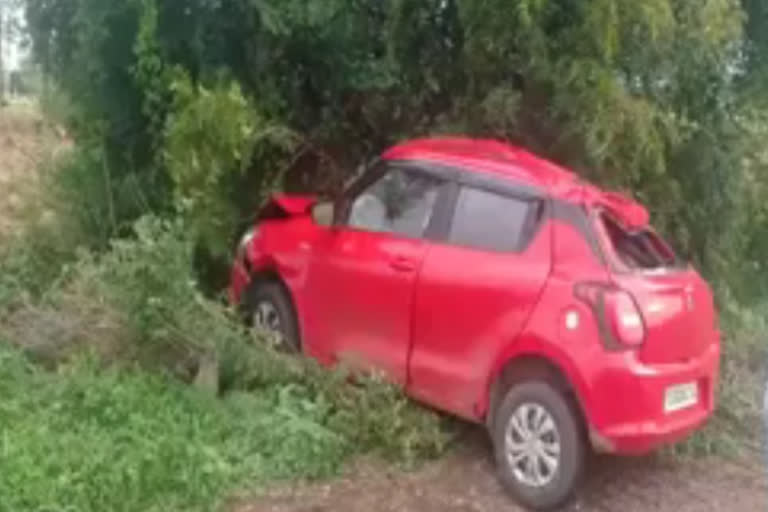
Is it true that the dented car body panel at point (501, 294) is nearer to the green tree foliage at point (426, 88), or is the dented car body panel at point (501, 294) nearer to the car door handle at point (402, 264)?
the car door handle at point (402, 264)

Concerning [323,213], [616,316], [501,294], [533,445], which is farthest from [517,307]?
[323,213]

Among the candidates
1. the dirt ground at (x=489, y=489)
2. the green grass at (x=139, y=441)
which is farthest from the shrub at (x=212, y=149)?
the dirt ground at (x=489, y=489)

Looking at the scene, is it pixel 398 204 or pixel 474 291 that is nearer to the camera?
pixel 474 291

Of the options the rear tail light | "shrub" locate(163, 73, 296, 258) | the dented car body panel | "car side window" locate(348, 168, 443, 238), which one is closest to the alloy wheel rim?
the dented car body panel

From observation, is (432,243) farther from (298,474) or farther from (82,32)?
(82,32)

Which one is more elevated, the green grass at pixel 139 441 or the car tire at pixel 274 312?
the car tire at pixel 274 312

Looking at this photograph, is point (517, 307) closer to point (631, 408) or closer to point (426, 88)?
point (631, 408)

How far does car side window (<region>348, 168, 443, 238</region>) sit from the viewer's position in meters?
5.96

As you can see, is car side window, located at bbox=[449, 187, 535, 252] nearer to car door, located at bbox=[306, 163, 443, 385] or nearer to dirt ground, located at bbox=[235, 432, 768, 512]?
car door, located at bbox=[306, 163, 443, 385]

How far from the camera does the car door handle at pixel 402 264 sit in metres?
5.84

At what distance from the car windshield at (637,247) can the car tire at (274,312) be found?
235 centimetres

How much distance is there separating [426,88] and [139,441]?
3669mm

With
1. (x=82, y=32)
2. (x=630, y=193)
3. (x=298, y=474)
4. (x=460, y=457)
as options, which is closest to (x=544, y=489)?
(x=460, y=457)

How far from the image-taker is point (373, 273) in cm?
607
